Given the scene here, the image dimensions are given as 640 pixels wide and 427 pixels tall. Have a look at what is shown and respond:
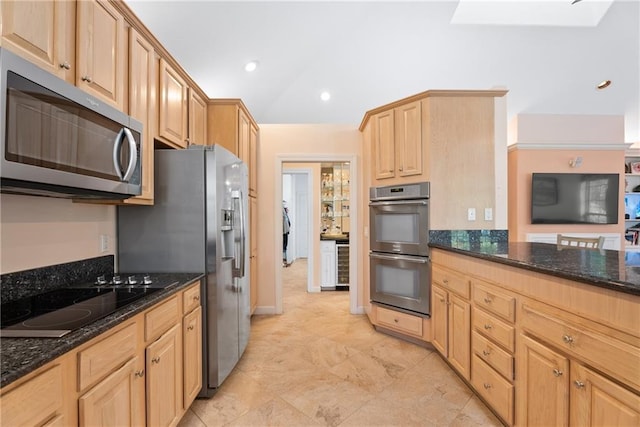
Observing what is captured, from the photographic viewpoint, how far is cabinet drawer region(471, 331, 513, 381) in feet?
5.21

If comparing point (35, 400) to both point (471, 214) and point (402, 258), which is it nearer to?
point (402, 258)

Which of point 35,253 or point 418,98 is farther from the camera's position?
point 418,98

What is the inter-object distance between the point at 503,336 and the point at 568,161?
4.86 metres

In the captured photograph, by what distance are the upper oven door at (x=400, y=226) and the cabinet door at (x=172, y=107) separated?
1.98 m

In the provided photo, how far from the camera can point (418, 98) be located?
9.26 feet

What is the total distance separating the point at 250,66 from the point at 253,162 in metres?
1.11

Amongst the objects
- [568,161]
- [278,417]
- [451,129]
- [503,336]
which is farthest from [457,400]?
[568,161]

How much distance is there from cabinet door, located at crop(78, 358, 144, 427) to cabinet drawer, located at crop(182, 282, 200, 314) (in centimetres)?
46

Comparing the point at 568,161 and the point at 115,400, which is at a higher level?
the point at 568,161

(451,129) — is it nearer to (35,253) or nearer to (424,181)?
(424,181)

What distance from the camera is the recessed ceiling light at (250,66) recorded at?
3329mm

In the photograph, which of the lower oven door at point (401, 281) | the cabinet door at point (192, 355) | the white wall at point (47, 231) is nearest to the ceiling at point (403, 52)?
the white wall at point (47, 231)

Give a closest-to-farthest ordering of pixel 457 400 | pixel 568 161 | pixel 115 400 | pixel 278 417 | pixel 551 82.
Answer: pixel 115 400 < pixel 278 417 < pixel 457 400 < pixel 551 82 < pixel 568 161

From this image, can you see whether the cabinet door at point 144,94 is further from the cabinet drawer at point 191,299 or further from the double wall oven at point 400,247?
the double wall oven at point 400,247
